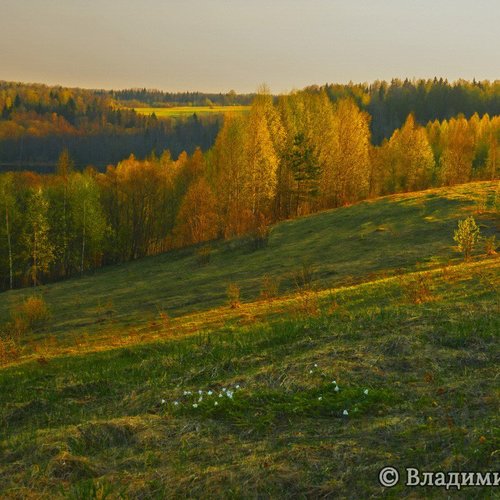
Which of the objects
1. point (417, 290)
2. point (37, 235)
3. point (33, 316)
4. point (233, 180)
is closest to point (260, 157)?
point (233, 180)

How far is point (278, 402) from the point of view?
25.8 feet

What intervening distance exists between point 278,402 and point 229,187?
50.0 meters

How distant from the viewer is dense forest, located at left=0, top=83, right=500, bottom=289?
55781mm

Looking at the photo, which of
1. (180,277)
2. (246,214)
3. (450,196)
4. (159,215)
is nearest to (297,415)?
(180,277)

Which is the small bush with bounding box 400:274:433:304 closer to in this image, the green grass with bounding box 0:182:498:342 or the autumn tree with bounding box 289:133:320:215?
the green grass with bounding box 0:182:498:342

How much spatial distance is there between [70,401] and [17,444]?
2211 mm

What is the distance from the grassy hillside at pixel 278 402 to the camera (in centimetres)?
588

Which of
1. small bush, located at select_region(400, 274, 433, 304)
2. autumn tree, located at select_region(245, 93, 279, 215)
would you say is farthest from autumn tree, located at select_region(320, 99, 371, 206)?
small bush, located at select_region(400, 274, 433, 304)

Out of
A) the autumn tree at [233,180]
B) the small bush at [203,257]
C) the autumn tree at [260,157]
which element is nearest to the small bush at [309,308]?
the small bush at [203,257]

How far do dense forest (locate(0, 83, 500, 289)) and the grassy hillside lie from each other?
37.5 m

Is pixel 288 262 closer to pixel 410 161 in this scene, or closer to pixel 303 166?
pixel 303 166

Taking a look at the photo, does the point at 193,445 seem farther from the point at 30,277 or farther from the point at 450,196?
the point at 30,277

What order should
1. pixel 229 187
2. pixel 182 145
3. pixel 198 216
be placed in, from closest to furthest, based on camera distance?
pixel 229 187 < pixel 198 216 < pixel 182 145

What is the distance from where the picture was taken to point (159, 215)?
245 ft
